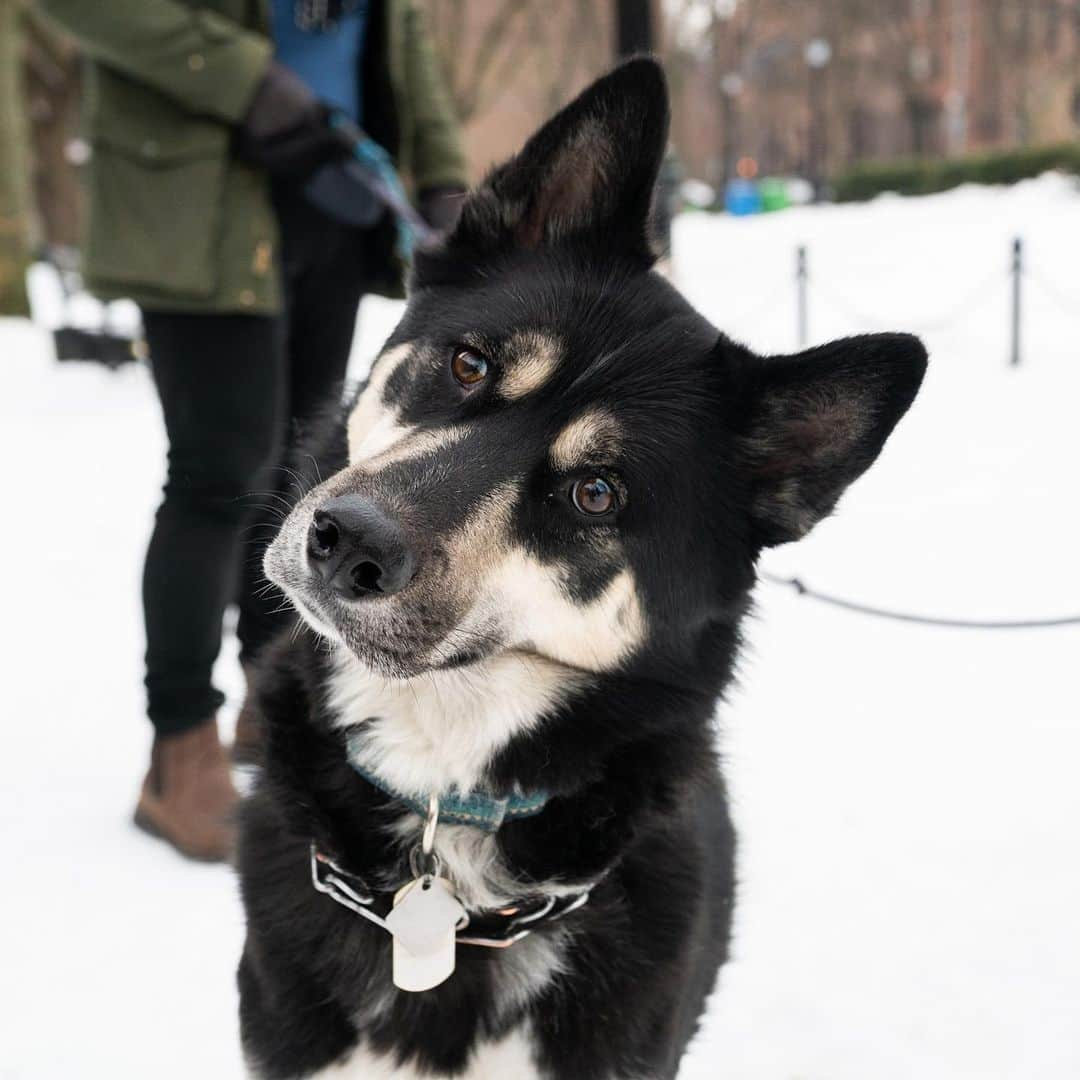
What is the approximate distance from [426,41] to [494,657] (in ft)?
7.63

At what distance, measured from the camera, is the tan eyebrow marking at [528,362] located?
1.85 metres

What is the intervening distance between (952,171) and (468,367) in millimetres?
24356

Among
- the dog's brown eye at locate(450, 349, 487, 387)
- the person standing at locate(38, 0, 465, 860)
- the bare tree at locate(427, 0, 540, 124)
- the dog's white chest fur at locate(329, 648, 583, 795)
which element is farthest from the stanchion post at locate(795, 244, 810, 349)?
the bare tree at locate(427, 0, 540, 124)

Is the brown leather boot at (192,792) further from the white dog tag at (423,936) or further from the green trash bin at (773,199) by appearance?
the green trash bin at (773,199)

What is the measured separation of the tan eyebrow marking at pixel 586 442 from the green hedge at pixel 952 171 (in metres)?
21.4

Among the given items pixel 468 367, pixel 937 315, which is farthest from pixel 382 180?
pixel 937 315

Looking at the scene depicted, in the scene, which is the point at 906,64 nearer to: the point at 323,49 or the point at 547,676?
the point at 323,49

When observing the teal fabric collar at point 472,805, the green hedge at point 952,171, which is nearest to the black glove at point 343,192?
the teal fabric collar at point 472,805

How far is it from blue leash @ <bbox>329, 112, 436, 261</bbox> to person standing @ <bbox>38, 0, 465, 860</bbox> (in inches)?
1.8

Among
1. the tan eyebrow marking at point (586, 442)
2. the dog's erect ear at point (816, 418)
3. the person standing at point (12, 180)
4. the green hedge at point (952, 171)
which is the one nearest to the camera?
the dog's erect ear at point (816, 418)

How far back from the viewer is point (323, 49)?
2.95 m

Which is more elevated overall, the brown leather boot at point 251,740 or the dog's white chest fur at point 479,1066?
the brown leather boot at point 251,740

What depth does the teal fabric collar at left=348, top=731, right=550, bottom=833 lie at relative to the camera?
73.3 inches

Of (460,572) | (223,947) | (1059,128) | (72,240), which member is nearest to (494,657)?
(460,572)
